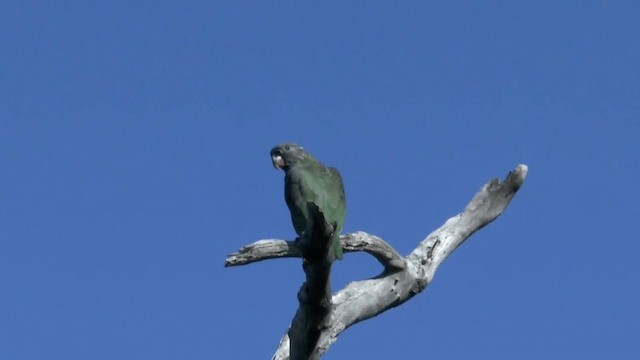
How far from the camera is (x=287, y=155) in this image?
10.7 metres

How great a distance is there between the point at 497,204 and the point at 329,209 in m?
1.67

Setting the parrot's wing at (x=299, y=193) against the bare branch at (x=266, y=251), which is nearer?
the bare branch at (x=266, y=251)

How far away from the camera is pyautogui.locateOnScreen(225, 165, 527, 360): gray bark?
916 cm

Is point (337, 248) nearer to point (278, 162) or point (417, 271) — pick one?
point (417, 271)

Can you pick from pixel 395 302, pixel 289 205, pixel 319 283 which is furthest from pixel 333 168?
pixel 319 283

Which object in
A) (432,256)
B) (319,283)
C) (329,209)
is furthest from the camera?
(432,256)

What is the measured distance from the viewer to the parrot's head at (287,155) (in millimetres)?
10531

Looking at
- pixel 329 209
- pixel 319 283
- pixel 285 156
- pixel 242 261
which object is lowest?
pixel 319 283

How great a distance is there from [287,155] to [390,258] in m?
1.25

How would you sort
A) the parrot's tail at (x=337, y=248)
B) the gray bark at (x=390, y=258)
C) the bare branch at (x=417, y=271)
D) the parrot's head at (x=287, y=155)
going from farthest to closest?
the parrot's head at (x=287, y=155)
the bare branch at (x=417, y=271)
the gray bark at (x=390, y=258)
the parrot's tail at (x=337, y=248)

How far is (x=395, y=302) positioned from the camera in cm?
1024

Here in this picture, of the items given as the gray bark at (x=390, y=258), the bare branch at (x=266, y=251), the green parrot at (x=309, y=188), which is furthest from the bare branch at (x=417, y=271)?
the bare branch at (x=266, y=251)

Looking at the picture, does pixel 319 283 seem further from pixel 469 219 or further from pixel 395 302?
pixel 469 219

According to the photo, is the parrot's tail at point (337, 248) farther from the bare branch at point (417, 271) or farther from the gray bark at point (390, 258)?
the bare branch at point (417, 271)
